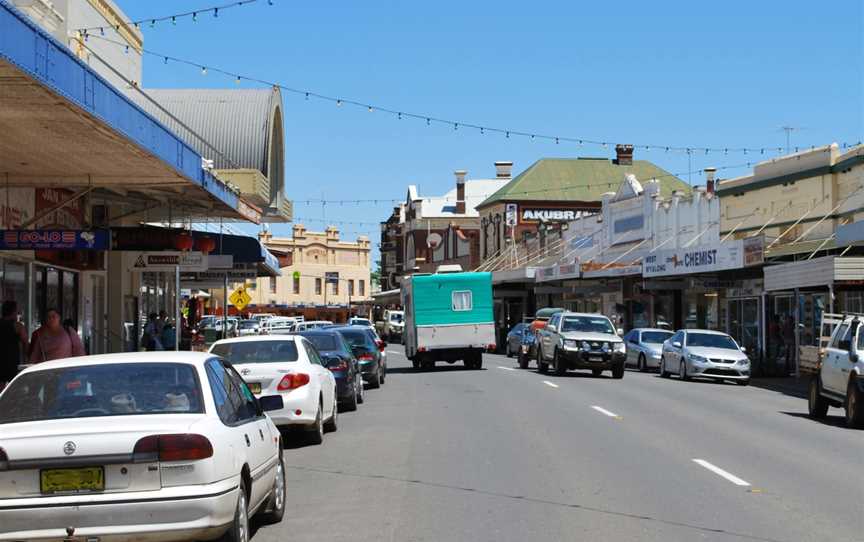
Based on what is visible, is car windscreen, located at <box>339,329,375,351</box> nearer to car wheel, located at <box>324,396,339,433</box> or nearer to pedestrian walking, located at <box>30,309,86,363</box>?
car wheel, located at <box>324,396,339,433</box>

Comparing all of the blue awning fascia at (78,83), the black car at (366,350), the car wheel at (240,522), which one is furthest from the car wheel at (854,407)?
the car wheel at (240,522)

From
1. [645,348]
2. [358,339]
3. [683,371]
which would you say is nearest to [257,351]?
[358,339]

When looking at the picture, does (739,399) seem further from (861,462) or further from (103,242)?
(103,242)

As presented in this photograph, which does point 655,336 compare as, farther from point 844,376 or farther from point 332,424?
point 332,424

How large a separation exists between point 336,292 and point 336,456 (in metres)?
99.2

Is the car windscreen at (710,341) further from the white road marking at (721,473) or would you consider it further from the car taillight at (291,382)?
the car taillight at (291,382)

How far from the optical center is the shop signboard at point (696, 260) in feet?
124

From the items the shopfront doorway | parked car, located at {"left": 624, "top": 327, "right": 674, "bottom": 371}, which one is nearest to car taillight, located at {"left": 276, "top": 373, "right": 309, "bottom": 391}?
A: parked car, located at {"left": 624, "top": 327, "right": 674, "bottom": 371}

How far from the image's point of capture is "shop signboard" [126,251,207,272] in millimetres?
22834

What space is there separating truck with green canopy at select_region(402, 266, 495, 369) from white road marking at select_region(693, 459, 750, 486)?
22.1 metres

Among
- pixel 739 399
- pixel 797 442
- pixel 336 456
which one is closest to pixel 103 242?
pixel 336 456

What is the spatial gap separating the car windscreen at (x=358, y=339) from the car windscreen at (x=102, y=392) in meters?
18.8

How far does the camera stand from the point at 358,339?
27281 mm

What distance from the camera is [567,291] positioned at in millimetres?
63688
